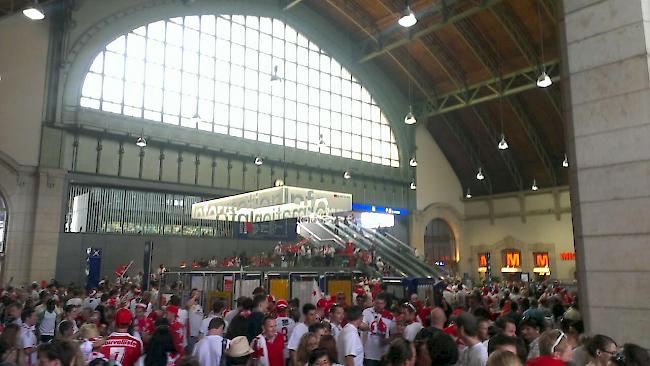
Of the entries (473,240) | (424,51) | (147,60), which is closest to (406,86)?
(424,51)

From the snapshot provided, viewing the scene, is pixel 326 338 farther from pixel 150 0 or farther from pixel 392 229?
pixel 392 229

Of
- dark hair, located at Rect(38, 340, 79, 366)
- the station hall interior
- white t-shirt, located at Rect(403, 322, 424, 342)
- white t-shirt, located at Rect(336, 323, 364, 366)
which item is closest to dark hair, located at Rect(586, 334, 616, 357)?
white t-shirt, located at Rect(336, 323, 364, 366)

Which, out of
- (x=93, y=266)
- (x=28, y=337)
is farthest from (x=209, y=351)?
(x=93, y=266)

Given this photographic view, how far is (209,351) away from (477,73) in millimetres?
27586

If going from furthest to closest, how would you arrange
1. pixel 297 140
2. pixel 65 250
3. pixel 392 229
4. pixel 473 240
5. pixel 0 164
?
pixel 473 240
pixel 392 229
pixel 297 140
pixel 65 250
pixel 0 164

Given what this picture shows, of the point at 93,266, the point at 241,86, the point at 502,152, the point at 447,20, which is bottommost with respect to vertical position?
the point at 93,266

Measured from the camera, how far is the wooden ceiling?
2541cm

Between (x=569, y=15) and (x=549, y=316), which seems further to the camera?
(x=549, y=316)

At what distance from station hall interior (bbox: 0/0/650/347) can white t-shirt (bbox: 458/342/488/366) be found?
1025cm

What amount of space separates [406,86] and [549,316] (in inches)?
1027

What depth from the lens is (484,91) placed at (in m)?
30.9

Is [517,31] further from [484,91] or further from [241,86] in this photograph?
[241,86]

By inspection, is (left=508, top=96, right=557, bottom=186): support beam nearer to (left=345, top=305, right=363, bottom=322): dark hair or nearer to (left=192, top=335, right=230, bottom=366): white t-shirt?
(left=345, top=305, right=363, bottom=322): dark hair

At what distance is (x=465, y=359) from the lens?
4520 millimetres
